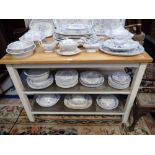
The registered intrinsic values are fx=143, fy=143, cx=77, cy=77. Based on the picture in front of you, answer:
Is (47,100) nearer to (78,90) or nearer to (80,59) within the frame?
(78,90)

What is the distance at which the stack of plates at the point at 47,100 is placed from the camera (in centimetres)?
128

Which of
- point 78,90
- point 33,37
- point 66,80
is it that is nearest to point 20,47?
point 33,37

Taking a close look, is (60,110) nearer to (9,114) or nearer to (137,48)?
(9,114)

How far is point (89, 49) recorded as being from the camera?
3.26 feet

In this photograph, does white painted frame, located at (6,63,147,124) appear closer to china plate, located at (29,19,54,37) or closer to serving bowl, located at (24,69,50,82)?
serving bowl, located at (24,69,50,82)

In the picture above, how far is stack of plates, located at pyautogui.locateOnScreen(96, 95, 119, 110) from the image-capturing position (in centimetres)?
124

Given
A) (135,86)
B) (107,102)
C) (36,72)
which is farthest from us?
(107,102)

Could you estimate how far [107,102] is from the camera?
4.11ft

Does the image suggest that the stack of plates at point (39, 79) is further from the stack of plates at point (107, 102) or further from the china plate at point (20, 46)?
the stack of plates at point (107, 102)

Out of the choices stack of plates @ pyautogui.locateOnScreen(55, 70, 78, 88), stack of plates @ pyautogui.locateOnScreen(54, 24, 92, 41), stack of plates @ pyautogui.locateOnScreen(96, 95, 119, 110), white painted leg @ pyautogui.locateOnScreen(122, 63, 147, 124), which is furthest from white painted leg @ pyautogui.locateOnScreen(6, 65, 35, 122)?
white painted leg @ pyautogui.locateOnScreen(122, 63, 147, 124)

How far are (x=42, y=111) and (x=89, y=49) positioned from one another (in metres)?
0.70

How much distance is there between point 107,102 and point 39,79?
610 millimetres

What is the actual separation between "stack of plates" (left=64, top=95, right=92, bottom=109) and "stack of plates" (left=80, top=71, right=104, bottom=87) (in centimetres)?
20
